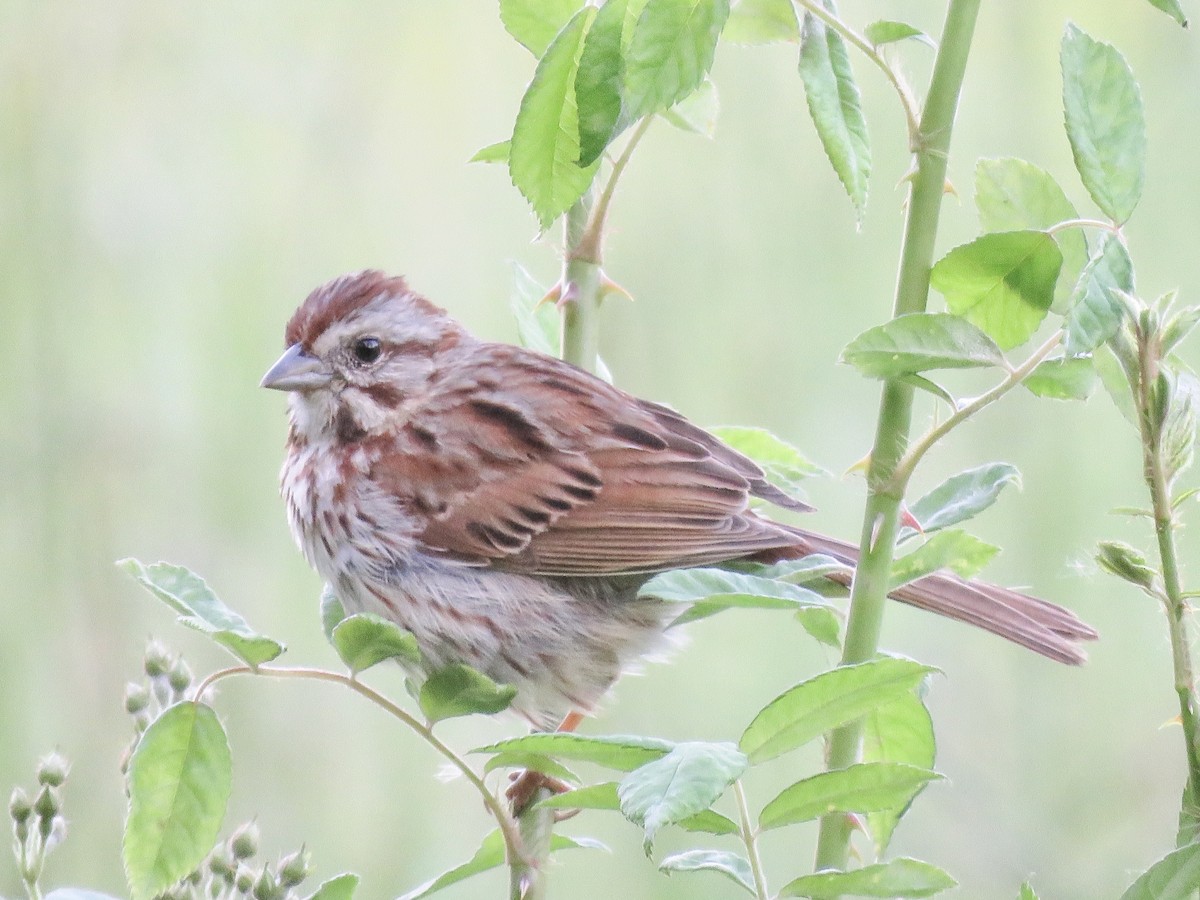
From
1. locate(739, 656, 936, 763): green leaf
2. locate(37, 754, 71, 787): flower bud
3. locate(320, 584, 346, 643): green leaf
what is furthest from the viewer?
locate(320, 584, 346, 643): green leaf

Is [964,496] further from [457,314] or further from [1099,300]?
[457,314]

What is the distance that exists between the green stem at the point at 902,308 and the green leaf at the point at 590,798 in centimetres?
17

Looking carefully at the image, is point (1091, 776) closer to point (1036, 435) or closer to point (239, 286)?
point (1036, 435)

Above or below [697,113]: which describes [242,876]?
below

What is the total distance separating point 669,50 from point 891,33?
0.20 meters

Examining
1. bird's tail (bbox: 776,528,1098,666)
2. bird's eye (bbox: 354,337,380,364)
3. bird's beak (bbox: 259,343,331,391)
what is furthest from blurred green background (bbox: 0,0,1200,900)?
bird's tail (bbox: 776,528,1098,666)

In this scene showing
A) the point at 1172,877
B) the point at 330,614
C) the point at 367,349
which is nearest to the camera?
the point at 1172,877

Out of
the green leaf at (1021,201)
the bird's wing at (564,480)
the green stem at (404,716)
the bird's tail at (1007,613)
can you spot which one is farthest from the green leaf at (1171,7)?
the bird's wing at (564,480)

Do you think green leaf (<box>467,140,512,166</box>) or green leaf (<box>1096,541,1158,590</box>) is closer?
green leaf (<box>1096,541,1158,590</box>)

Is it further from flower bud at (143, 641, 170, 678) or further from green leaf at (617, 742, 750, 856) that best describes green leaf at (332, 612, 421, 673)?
green leaf at (617, 742, 750, 856)

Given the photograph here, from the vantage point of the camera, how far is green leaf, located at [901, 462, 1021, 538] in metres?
1.23

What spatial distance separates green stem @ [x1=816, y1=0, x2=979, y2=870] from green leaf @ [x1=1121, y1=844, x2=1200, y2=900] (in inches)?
9.3

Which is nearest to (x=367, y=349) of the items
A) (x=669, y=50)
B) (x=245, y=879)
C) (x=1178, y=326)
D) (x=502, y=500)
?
(x=502, y=500)

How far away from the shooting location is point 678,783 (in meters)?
0.91
